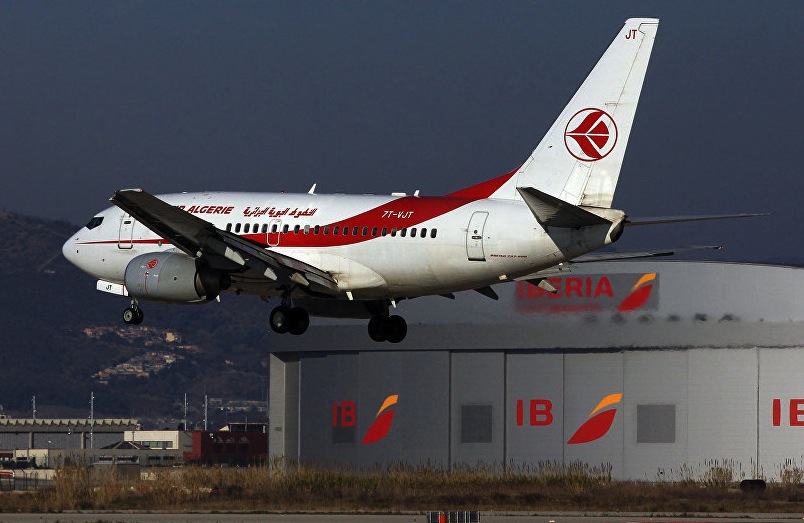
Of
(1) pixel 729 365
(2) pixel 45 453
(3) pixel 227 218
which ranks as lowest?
(2) pixel 45 453

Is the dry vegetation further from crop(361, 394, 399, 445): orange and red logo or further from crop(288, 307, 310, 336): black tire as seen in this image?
crop(288, 307, 310, 336): black tire

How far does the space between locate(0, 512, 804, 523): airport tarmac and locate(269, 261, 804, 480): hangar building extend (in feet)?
90.1

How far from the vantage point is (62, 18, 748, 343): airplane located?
49.4m

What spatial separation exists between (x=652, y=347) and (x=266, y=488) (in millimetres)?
28847

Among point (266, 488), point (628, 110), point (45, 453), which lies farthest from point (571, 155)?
point (45, 453)

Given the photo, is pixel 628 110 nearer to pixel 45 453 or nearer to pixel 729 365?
pixel 729 365

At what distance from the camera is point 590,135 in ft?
166

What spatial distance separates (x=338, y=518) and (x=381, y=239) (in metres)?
17.9

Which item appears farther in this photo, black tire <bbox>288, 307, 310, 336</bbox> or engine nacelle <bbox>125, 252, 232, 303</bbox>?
black tire <bbox>288, 307, 310, 336</bbox>

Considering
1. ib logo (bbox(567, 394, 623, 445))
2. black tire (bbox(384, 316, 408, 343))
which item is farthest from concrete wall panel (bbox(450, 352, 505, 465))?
black tire (bbox(384, 316, 408, 343))

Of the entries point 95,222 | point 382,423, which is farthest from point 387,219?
point 382,423

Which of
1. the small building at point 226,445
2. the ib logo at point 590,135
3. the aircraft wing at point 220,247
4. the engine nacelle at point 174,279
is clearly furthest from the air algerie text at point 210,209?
the small building at point 226,445

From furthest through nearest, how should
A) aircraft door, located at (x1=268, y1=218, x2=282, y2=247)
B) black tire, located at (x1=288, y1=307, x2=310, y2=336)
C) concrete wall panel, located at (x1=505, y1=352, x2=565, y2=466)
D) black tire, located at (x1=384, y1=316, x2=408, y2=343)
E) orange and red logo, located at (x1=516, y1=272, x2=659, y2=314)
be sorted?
1. concrete wall panel, located at (x1=505, y1=352, x2=565, y2=466)
2. orange and red logo, located at (x1=516, y1=272, x2=659, y2=314)
3. black tire, located at (x1=384, y1=316, x2=408, y2=343)
4. aircraft door, located at (x1=268, y1=218, x2=282, y2=247)
5. black tire, located at (x1=288, y1=307, x2=310, y2=336)

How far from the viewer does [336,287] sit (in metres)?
A: 52.7
